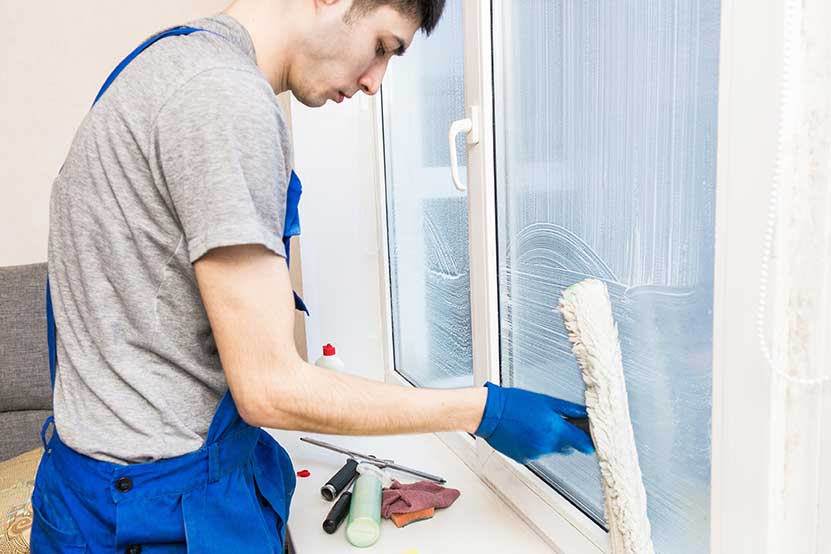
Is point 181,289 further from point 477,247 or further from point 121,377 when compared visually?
point 477,247

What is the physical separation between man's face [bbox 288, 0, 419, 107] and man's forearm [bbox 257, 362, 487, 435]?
1.32 feet

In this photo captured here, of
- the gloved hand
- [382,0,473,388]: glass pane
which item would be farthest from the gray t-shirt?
[382,0,473,388]: glass pane

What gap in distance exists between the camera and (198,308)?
2.74 ft

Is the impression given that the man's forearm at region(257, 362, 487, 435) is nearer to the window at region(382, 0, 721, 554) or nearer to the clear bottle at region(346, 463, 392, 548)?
the window at region(382, 0, 721, 554)

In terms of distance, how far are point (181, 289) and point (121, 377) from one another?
0.42 feet

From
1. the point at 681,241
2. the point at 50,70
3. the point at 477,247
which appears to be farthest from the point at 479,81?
the point at 50,70

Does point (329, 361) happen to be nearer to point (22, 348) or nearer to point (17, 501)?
point (17, 501)

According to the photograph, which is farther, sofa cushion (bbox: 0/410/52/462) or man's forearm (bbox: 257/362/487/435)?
sofa cushion (bbox: 0/410/52/462)

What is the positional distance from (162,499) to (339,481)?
0.51 m

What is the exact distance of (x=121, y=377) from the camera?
841 mm

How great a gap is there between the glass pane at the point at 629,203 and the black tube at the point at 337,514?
0.34 meters

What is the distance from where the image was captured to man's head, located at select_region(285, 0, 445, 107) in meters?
0.90

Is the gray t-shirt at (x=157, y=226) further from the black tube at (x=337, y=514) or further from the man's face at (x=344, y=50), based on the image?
the black tube at (x=337, y=514)

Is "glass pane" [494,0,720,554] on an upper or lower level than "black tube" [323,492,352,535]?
upper
